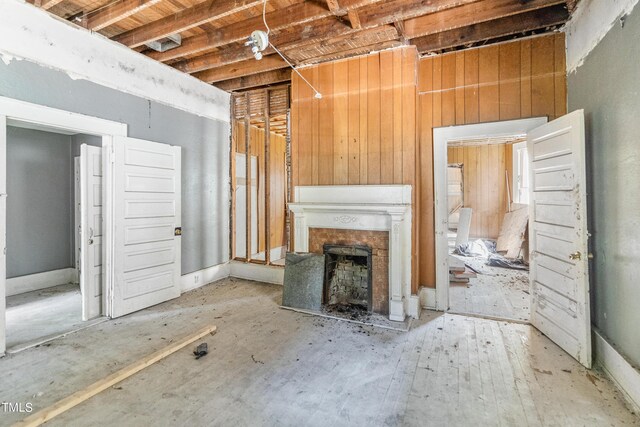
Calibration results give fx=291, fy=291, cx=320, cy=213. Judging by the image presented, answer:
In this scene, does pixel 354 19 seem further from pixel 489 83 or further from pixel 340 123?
pixel 489 83

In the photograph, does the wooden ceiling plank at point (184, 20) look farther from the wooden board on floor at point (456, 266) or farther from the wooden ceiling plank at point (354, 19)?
the wooden board on floor at point (456, 266)

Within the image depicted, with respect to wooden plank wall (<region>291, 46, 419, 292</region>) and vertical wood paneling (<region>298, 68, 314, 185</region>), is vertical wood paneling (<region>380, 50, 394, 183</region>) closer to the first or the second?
wooden plank wall (<region>291, 46, 419, 292</region>)

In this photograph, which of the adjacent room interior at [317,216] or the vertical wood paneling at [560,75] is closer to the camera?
the adjacent room interior at [317,216]

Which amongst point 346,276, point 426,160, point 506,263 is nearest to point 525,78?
point 426,160

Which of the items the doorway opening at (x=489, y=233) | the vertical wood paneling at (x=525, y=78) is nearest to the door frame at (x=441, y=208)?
the doorway opening at (x=489, y=233)

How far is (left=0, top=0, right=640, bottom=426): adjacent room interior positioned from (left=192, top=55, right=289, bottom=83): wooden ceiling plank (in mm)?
32

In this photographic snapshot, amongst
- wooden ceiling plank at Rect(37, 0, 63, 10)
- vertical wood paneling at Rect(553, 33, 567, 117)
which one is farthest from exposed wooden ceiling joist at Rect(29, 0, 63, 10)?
vertical wood paneling at Rect(553, 33, 567, 117)

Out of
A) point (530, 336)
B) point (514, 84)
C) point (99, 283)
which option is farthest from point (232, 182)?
point (530, 336)

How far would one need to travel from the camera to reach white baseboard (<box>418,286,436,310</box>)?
3.61 metres

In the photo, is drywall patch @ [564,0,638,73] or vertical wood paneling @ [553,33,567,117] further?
vertical wood paneling @ [553,33,567,117]

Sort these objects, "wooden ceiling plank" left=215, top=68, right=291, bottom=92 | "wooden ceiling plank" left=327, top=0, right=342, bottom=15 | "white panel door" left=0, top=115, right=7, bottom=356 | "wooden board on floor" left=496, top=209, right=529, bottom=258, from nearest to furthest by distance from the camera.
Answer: "white panel door" left=0, top=115, right=7, bottom=356, "wooden ceiling plank" left=327, top=0, right=342, bottom=15, "wooden ceiling plank" left=215, top=68, right=291, bottom=92, "wooden board on floor" left=496, top=209, right=529, bottom=258

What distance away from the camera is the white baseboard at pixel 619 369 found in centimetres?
188

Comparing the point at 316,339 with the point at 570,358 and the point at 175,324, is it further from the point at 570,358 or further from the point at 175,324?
the point at 570,358

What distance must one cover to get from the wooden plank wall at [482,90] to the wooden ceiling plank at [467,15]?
1.88 feet
